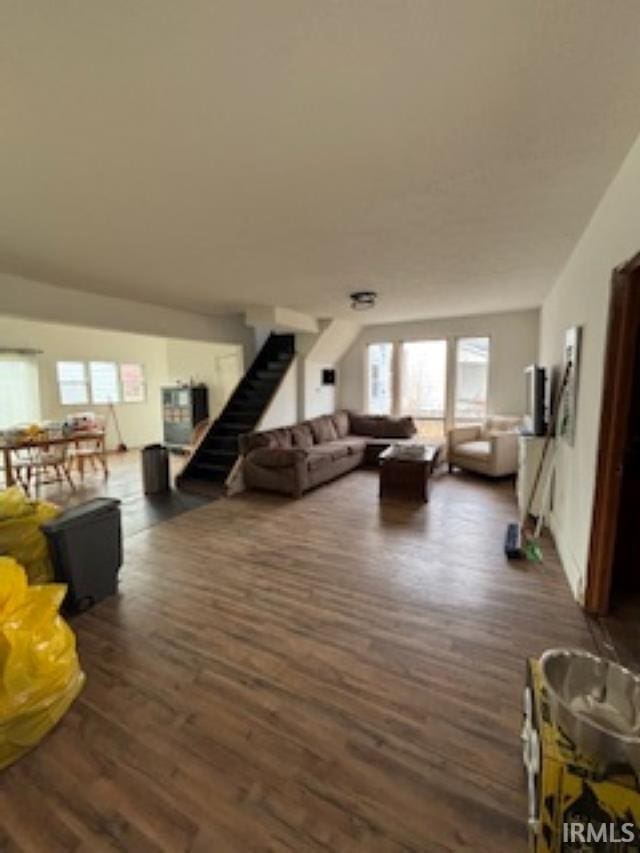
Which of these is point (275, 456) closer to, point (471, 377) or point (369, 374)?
point (369, 374)

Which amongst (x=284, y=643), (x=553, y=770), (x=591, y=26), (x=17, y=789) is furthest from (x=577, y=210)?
(x=17, y=789)

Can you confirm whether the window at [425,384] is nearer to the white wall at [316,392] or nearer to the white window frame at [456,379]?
the white window frame at [456,379]

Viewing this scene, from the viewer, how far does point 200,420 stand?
780 cm

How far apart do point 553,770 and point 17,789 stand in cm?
182

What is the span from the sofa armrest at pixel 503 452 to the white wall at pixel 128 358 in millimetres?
4305

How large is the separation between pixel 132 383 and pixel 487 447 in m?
7.13

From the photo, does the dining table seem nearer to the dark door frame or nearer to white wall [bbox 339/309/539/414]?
white wall [bbox 339/309/539/414]

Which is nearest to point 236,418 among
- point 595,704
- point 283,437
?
point 283,437

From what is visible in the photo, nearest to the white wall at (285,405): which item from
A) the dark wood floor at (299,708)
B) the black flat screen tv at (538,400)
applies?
the dark wood floor at (299,708)

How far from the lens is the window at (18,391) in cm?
635

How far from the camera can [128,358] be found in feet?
26.5

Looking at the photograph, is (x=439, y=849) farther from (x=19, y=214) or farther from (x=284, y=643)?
(x=19, y=214)

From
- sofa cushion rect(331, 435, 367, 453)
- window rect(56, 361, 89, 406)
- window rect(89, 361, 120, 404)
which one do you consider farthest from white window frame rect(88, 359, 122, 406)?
sofa cushion rect(331, 435, 367, 453)

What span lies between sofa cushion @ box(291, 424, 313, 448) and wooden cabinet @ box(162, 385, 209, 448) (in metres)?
2.91
